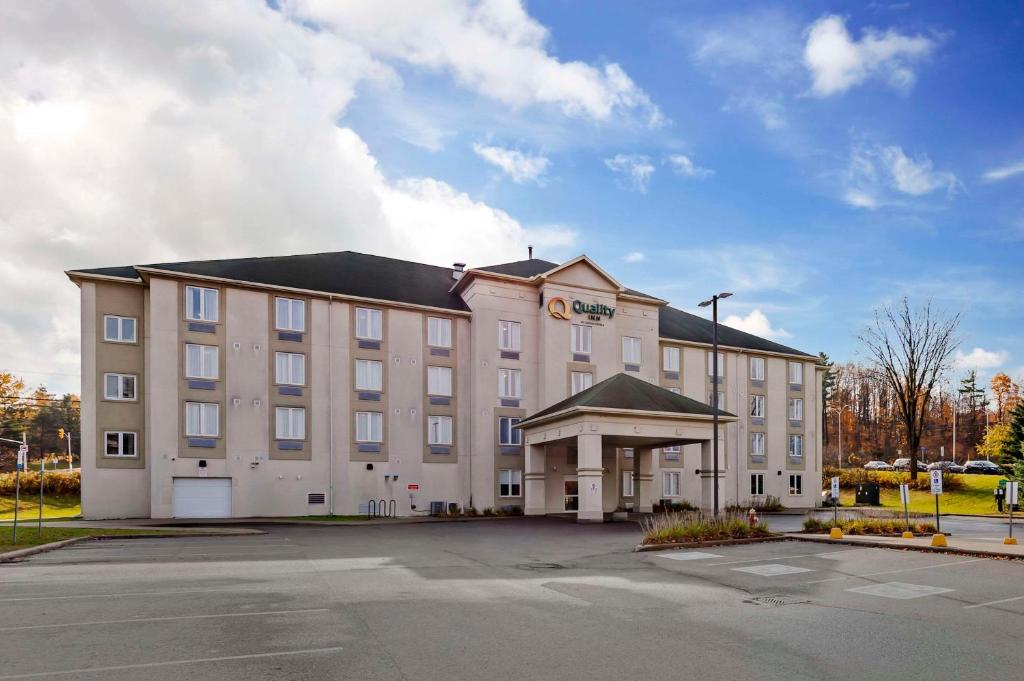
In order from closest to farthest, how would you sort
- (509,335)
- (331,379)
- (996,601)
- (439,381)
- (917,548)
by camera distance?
(996,601) < (917,548) < (331,379) < (439,381) < (509,335)

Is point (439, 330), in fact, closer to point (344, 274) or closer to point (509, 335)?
point (509, 335)

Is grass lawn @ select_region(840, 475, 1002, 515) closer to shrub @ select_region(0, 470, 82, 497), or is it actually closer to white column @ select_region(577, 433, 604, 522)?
white column @ select_region(577, 433, 604, 522)

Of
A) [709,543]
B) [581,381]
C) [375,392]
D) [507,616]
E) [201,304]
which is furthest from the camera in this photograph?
[581,381]

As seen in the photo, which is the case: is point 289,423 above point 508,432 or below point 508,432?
above

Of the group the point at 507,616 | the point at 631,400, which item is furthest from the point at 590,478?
the point at 507,616

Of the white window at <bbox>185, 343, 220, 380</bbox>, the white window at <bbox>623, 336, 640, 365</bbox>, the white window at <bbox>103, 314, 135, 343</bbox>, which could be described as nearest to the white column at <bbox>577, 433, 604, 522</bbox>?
the white window at <bbox>623, 336, 640, 365</bbox>

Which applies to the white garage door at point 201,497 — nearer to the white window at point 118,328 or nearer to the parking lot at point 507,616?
the white window at point 118,328

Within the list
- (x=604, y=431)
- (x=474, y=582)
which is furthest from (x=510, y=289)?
(x=474, y=582)

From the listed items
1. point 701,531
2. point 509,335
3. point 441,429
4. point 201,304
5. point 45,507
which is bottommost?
point 45,507

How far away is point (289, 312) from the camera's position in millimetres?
36438

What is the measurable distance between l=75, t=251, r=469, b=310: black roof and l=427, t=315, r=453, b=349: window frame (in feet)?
2.65

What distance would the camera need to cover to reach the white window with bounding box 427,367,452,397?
130ft

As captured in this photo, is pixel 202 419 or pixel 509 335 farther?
pixel 509 335

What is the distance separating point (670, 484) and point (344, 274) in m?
24.9
